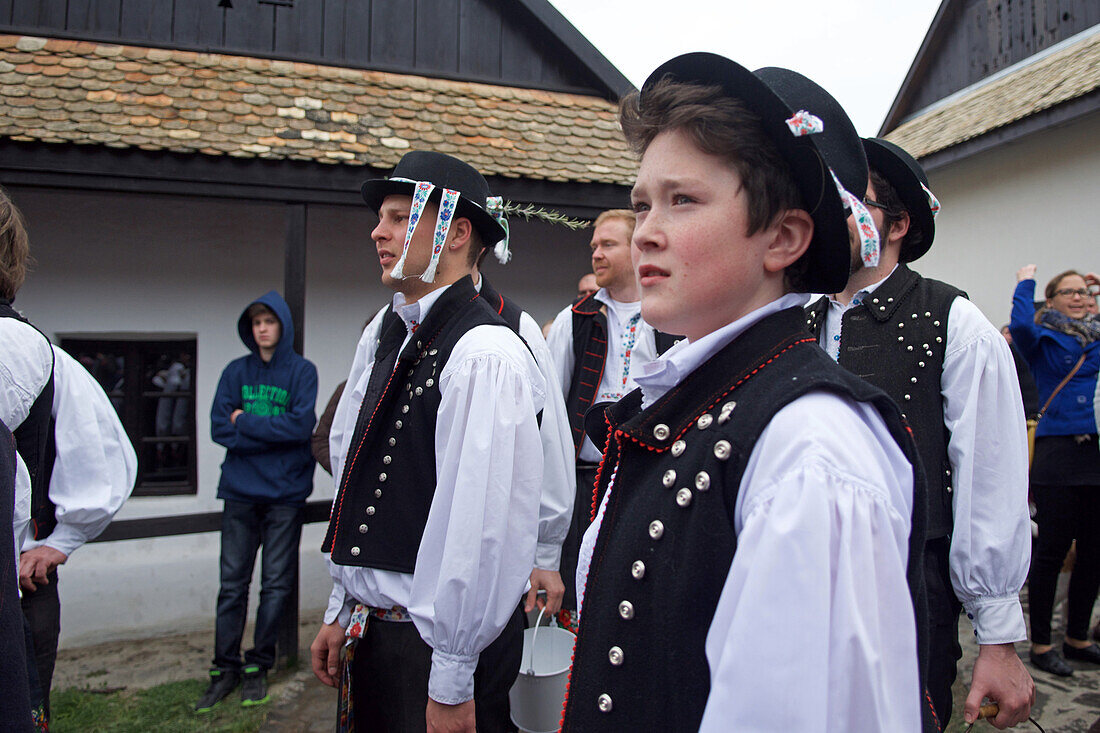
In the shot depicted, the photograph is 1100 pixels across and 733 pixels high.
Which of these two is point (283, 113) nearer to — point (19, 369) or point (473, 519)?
point (19, 369)

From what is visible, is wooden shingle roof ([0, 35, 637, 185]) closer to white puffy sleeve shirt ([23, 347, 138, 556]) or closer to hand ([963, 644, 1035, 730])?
white puffy sleeve shirt ([23, 347, 138, 556])

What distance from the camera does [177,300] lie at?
17.8ft

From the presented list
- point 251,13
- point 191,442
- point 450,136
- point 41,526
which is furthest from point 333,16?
point 41,526

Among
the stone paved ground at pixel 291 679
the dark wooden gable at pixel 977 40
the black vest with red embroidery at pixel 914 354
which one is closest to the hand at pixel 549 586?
the black vest with red embroidery at pixel 914 354

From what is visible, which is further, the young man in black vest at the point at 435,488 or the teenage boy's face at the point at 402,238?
the teenage boy's face at the point at 402,238

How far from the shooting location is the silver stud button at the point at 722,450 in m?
0.90

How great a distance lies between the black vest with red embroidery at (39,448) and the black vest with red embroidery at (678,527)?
6.71 feet

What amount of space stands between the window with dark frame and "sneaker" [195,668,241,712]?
181 cm

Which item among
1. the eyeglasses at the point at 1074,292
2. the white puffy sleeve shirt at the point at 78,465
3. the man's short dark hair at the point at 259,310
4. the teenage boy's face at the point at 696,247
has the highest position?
the eyeglasses at the point at 1074,292

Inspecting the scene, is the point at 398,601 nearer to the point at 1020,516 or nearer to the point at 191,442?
the point at 1020,516

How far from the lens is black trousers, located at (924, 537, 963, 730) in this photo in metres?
1.83

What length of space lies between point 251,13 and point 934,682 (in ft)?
20.6

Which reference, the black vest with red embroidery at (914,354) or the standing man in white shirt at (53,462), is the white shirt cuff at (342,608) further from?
the black vest with red embroidery at (914,354)

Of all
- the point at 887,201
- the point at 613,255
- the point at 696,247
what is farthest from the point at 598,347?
the point at 696,247
